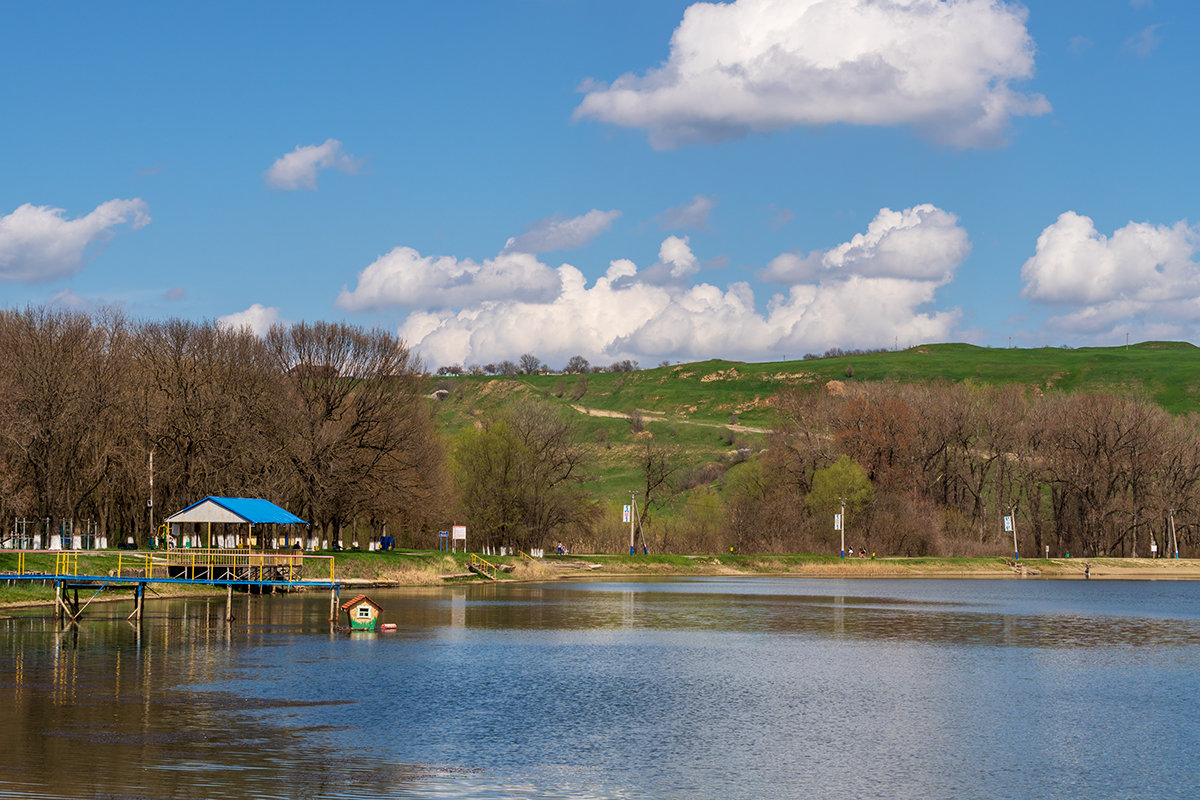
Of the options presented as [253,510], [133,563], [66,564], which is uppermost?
[253,510]

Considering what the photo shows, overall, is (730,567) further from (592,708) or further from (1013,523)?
(592,708)

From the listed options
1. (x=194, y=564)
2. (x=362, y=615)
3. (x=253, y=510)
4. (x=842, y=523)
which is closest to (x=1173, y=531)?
(x=842, y=523)

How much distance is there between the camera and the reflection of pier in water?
184ft

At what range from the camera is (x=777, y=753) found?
27734mm

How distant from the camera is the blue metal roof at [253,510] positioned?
69438mm

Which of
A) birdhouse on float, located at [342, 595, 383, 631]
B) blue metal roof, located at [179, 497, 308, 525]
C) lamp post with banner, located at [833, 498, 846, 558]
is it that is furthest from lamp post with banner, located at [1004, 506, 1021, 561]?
birdhouse on float, located at [342, 595, 383, 631]

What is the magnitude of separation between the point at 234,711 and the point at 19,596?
37.9 m

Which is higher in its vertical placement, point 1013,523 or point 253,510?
point 253,510

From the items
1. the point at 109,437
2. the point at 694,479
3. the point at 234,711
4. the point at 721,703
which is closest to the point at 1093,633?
the point at 721,703

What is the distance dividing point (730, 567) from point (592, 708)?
90.7m

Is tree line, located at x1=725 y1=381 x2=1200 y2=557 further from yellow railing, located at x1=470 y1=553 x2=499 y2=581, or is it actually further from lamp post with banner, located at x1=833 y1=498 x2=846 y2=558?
yellow railing, located at x1=470 y1=553 x2=499 y2=581

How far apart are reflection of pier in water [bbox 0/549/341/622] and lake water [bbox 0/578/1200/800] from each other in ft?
6.58

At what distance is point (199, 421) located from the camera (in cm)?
8500

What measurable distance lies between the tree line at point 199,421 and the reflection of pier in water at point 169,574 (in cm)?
793
